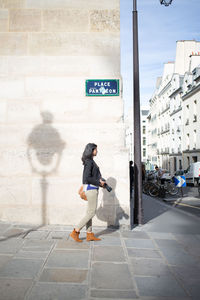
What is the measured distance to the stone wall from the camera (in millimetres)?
5945

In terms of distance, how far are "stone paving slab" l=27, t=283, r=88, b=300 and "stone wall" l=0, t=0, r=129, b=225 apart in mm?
2851

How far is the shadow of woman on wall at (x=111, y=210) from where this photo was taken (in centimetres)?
588

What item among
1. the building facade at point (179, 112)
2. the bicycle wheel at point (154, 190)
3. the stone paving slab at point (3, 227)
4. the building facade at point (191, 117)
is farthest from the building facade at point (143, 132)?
the stone paving slab at point (3, 227)

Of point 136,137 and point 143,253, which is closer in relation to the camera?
point 143,253

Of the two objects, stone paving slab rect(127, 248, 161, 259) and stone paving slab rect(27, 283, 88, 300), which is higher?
stone paving slab rect(27, 283, 88, 300)

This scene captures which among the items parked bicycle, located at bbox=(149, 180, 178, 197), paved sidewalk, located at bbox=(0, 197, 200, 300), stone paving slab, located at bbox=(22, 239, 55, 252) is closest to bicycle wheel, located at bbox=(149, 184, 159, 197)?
parked bicycle, located at bbox=(149, 180, 178, 197)

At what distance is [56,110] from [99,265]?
345 cm

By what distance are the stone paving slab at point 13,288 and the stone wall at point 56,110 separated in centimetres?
277

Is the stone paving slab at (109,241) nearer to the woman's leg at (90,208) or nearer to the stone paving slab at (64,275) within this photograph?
the woman's leg at (90,208)

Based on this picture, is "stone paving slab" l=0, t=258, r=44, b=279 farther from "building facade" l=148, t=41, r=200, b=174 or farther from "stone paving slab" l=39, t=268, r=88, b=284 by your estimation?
"building facade" l=148, t=41, r=200, b=174

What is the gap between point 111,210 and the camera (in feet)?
19.3

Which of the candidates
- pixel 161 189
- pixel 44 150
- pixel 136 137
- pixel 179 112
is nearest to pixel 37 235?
pixel 44 150

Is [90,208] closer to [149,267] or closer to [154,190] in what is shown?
[149,267]

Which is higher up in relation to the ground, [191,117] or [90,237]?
[191,117]
